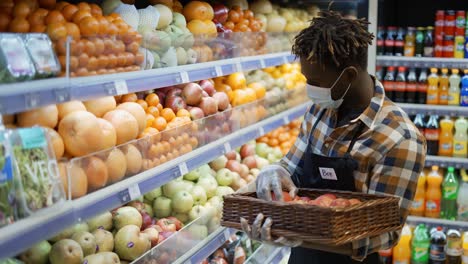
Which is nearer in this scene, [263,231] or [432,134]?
[263,231]

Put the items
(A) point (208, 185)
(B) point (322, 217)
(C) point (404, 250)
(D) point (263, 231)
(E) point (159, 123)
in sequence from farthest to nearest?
(C) point (404, 250) < (A) point (208, 185) < (E) point (159, 123) < (D) point (263, 231) < (B) point (322, 217)

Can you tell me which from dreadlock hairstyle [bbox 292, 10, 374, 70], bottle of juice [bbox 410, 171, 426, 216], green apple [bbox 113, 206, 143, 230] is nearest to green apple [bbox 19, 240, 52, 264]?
green apple [bbox 113, 206, 143, 230]

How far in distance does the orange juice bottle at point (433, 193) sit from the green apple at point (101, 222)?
3032 mm

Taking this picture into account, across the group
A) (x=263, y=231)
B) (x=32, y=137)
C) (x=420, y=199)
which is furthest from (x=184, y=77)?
(x=420, y=199)

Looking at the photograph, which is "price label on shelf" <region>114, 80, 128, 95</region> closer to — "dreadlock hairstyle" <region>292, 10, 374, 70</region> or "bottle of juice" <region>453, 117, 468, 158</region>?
"dreadlock hairstyle" <region>292, 10, 374, 70</region>

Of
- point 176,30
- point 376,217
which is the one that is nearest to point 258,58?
point 176,30

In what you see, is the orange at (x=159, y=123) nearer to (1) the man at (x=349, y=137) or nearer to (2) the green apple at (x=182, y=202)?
(2) the green apple at (x=182, y=202)

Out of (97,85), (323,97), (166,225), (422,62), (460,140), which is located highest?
(97,85)

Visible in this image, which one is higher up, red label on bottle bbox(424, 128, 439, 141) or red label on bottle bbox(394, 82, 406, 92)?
red label on bottle bbox(394, 82, 406, 92)

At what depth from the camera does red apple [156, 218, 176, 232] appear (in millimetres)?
3214

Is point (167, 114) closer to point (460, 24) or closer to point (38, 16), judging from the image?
point (38, 16)

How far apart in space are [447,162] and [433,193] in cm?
27

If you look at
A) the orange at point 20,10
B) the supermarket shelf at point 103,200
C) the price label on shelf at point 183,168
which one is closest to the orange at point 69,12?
the orange at point 20,10

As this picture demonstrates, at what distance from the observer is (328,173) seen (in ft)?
8.66
